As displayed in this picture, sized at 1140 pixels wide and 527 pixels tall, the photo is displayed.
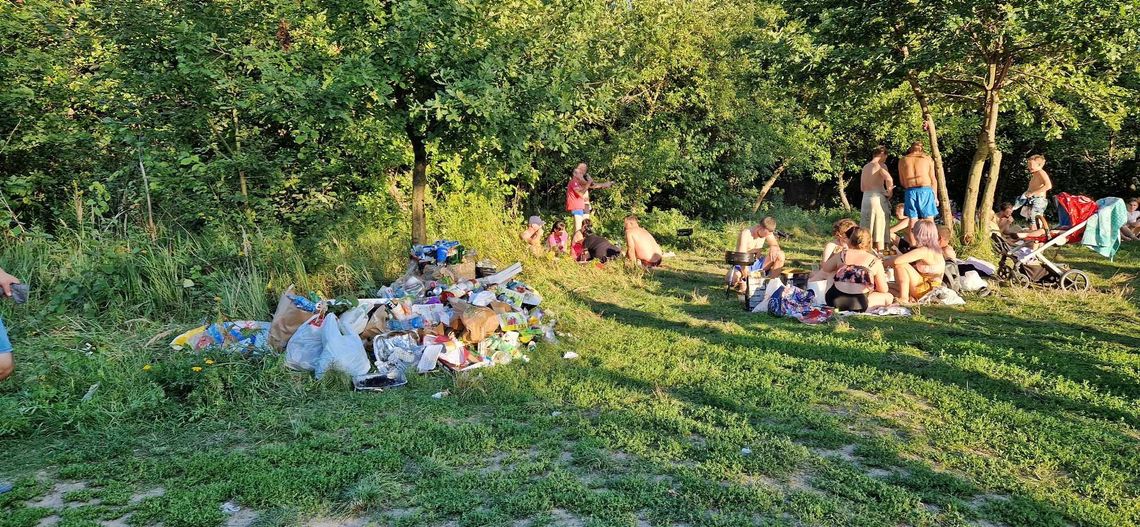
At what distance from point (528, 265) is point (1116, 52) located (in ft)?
25.1

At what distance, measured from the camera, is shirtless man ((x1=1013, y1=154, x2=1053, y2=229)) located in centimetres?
1156

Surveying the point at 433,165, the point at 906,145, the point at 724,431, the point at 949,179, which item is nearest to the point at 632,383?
the point at 724,431

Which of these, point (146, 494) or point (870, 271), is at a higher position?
point (870, 271)

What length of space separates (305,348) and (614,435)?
2587 millimetres

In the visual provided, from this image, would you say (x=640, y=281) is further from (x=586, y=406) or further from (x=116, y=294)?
(x=116, y=294)

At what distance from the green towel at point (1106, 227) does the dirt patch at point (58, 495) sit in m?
10.1

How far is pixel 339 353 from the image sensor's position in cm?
557

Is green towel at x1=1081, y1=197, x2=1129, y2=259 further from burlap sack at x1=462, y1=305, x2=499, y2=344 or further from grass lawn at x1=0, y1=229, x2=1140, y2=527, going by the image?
burlap sack at x1=462, y1=305, x2=499, y2=344

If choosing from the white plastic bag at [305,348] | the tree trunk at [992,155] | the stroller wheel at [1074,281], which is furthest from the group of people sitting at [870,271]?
the white plastic bag at [305,348]

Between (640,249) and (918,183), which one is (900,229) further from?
(640,249)

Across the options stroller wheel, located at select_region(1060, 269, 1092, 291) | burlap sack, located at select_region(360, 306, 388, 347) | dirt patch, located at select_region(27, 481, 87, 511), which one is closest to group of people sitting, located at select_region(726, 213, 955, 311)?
stroller wheel, located at select_region(1060, 269, 1092, 291)

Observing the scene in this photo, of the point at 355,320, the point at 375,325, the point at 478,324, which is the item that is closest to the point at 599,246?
the point at 478,324

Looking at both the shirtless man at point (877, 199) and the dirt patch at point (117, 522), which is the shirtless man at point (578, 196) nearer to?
the shirtless man at point (877, 199)

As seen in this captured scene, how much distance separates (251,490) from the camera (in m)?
3.69
